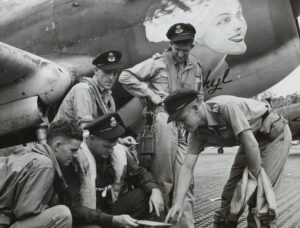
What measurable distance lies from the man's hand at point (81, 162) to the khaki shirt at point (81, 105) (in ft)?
1.82

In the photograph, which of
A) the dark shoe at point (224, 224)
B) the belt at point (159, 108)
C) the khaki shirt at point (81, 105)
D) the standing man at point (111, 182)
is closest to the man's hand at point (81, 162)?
the standing man at point (111, 182)

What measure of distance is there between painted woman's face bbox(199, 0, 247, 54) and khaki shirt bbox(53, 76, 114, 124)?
4.49 feet

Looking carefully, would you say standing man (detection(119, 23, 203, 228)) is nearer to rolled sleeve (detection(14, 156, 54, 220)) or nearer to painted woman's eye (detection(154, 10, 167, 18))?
painted woman's eye (detection(154, 10, 167, 18))

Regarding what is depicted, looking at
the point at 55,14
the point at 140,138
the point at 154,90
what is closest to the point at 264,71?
the point at 154,90

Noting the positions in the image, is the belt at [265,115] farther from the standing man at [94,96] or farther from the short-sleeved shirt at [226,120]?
the standing man at [94,96]

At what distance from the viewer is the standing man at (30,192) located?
86.9 inches

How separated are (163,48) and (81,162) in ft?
7.26

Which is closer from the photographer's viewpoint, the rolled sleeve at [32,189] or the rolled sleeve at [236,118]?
the rolled sleeve at [32,189]

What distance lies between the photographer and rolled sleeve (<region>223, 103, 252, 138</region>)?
8.70 ft

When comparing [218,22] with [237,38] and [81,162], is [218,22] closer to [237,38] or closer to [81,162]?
[237,38]

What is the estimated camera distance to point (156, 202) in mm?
2910

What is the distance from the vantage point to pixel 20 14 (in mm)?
5859

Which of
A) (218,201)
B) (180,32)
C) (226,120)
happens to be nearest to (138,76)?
(180,32)

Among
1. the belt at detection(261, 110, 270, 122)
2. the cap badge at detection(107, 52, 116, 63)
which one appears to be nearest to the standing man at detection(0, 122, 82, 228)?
the cap badge at detection(107, 52, 116, 63)
